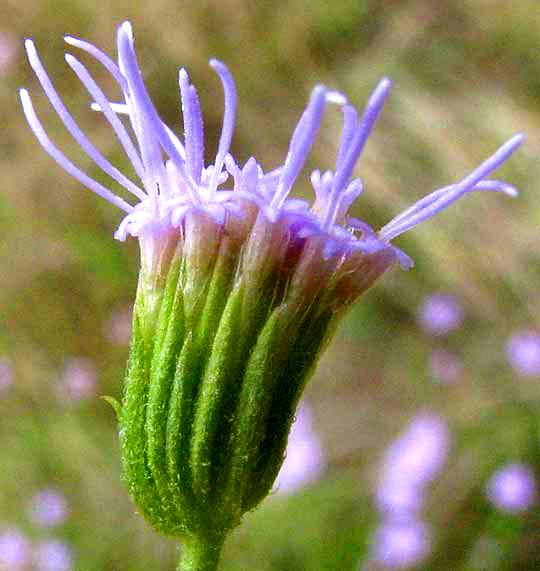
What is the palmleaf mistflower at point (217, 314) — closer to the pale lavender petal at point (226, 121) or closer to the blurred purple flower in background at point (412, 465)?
the pale lavender petal at point (226, 121)

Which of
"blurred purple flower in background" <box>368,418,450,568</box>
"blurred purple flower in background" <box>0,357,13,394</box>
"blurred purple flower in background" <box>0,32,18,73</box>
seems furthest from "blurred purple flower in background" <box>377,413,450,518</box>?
"blurred purple flower in background" <box>0,32,18,73</box>

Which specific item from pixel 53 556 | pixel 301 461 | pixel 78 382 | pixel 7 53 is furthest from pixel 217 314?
pixel 7 53

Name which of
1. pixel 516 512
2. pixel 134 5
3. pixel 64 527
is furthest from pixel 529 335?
pixel 134 5

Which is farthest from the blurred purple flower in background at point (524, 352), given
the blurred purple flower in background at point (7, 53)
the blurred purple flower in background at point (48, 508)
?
the blurred purple flower in background at point (7, 53)

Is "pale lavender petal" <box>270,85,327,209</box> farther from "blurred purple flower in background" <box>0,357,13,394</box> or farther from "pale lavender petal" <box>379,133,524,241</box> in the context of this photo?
"blurred purple flower in background" <box>0,357,13,394</box>

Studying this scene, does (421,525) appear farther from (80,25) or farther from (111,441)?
(80,25)
